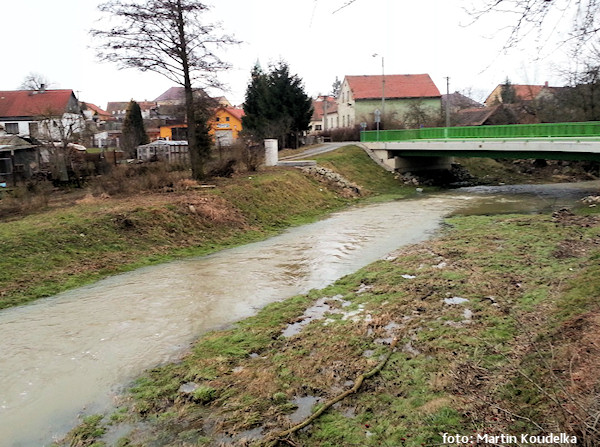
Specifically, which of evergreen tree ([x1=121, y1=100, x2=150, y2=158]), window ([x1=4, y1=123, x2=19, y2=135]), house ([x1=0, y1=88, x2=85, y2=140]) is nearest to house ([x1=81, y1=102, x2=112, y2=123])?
house ([x1=0, y1=88, x2=85, y2=140])

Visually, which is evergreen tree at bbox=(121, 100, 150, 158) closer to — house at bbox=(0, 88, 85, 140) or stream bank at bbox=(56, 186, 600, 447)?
house at bbox=(0, 88, 85, 140)

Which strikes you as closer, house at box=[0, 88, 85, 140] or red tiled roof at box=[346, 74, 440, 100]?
house at box=[0, 88, 85, 140]

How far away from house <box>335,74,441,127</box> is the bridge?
21258 mm

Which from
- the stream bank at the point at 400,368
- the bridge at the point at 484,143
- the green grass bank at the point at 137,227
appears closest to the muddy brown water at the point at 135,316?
the stream bank at the point at 400,368

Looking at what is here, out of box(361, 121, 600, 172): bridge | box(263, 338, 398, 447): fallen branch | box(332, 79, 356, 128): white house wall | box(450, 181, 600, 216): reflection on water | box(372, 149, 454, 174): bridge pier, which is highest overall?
box(332, 79, 356, 128): white house wall

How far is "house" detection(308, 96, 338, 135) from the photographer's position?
246 ft

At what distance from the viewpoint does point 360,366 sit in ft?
21.9

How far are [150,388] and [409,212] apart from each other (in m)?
19.0

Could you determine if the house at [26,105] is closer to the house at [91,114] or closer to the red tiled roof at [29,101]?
the red tiled roof at [29,101]

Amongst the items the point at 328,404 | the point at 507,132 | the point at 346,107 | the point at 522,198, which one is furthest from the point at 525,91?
the point at 328,404

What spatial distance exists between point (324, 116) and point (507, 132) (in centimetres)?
5165

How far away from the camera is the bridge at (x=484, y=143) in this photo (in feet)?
75.4

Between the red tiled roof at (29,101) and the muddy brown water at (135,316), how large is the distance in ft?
146

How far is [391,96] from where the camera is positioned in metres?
61.3
